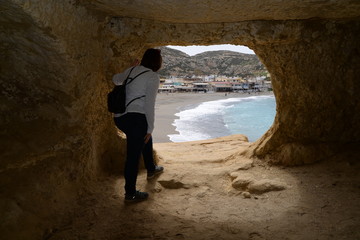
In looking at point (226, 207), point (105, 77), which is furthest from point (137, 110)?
point (226, 207)

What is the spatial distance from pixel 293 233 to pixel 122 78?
2.32m

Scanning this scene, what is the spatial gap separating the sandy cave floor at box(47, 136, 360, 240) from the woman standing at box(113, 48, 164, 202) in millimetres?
398

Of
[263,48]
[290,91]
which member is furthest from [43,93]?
[290,91]

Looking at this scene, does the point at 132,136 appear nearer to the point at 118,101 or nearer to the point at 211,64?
the point at 118,101

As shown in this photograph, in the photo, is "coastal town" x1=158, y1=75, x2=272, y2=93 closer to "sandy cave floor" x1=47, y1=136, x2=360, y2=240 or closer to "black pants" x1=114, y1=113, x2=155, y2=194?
"sandy cave floor" x1=47, y1=136, x2=360, y2=240

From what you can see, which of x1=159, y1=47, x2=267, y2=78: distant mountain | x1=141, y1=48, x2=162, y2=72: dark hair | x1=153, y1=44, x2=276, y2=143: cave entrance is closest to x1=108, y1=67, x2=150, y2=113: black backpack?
x1=141, y1=48, x2=162, y2=72: dark hair

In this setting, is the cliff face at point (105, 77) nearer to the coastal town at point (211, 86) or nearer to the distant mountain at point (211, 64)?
the coastal town at point (211, 86)

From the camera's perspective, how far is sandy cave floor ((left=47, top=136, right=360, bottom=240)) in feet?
7.98

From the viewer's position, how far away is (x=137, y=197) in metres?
3.12

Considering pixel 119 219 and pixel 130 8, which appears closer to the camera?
pixel 119 219

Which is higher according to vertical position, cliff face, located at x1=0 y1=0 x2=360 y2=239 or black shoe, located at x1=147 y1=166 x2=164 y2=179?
cliff face, located at x1=0 y1=0 x2=360 y2=239

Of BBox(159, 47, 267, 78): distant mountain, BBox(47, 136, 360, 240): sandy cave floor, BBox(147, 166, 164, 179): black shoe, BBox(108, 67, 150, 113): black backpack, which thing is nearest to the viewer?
BBox(47, 136, 360, 240): sandy cave floor

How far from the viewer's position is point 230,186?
3648 millimetres

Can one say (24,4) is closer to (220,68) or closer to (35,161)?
(35,161)
